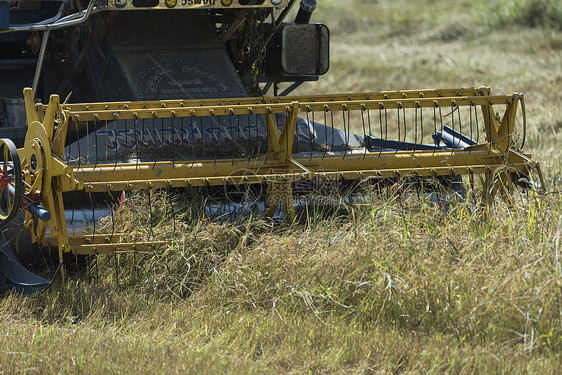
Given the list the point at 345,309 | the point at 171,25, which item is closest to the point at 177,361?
the point at 345,309

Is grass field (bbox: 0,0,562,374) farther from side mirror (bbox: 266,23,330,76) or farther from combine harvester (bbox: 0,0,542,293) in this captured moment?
side mirror (bbox: 266,23,330,76)

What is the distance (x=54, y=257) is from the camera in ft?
15.7

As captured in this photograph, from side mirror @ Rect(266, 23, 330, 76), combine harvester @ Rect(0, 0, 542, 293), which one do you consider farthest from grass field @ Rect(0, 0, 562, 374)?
side mirror @ Rect(266, 23, 330, 76)

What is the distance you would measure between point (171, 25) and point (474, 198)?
223cm

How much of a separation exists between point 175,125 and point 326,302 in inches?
71.7

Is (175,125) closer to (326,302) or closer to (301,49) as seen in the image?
(301,49)

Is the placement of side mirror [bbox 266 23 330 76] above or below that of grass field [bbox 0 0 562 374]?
above

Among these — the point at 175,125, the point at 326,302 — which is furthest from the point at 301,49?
the point at 326,302

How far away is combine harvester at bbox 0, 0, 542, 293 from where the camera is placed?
4363 mm

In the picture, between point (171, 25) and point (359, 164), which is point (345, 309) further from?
point (171, 25)

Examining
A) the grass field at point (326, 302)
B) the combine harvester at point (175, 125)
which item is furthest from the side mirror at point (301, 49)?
the grass field at point (326, 302)

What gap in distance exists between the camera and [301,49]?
19.5 ft

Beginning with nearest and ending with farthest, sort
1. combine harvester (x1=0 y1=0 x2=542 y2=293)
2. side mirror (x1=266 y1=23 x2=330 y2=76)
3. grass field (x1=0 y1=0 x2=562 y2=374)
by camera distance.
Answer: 1. grass field (x1=0 y1=0 x2=562 y2=374)
2. combine harvester (x1=0 y1=0 x2=542 y2=293)
3. side mirror (x1=266 y1=23 x2=330 y2=76)

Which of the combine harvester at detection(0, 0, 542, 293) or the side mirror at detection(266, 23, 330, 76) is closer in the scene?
the combine harvester at detection(0, 0, 542, 293)
